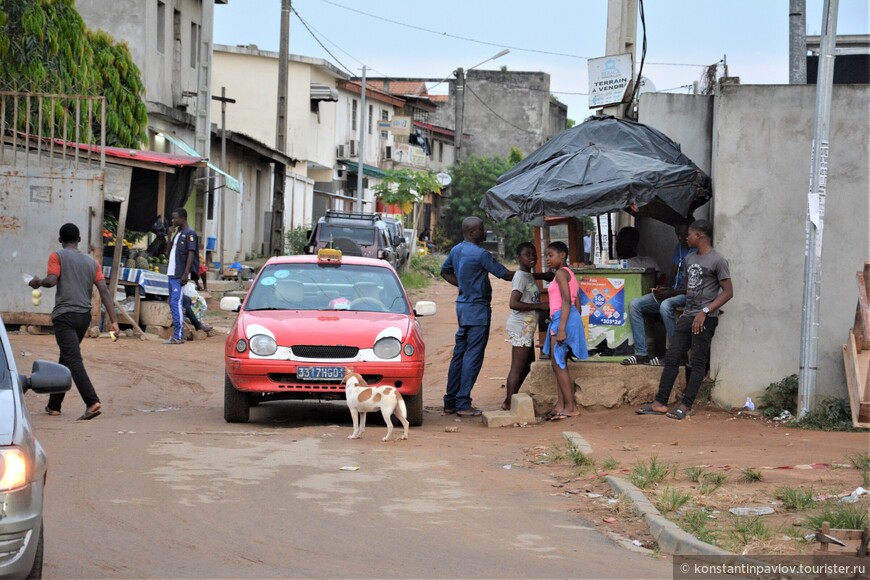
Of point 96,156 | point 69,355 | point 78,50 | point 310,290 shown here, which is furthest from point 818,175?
point 78,50

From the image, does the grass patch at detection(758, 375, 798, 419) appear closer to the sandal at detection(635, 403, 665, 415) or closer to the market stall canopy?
the sandal at detection(635, 403, 665, 415)

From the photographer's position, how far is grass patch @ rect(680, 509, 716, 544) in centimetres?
650

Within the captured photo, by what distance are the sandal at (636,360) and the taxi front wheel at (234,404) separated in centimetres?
405

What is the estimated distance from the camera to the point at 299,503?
299 inches

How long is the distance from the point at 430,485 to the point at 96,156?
42.5 feet

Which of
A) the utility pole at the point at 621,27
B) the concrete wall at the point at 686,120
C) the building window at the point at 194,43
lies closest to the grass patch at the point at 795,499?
the concrete wall at the point at 686,120

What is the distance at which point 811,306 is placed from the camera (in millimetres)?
11305

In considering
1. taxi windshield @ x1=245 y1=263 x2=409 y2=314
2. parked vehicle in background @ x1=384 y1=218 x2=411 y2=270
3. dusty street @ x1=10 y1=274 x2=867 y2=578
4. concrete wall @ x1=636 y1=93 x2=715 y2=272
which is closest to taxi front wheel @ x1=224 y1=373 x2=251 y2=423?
dusty street @ x1=10 y1=274 x2=867 y2=578

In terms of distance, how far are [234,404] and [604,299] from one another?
4151 mm

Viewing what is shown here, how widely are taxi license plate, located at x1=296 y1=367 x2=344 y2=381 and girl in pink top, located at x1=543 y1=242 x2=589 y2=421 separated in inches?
97.4

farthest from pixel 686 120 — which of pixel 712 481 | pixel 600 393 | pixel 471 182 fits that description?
pixel 471 182

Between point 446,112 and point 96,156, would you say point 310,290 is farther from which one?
point 446,112

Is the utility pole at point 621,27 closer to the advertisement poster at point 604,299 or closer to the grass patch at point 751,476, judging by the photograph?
→ the advertisement poster at point 604,299

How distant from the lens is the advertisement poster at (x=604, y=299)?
41.8 ft
